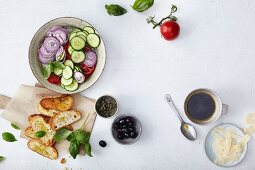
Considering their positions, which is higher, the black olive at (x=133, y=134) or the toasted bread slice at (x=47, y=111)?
the black olive at (x=133, y=134)

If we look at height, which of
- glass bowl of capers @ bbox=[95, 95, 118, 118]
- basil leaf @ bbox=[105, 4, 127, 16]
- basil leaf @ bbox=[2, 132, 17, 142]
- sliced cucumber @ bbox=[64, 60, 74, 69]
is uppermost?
basil leaf @ bbox=[105, 4, 127, 16]

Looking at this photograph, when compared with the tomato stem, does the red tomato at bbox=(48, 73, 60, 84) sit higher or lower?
lower

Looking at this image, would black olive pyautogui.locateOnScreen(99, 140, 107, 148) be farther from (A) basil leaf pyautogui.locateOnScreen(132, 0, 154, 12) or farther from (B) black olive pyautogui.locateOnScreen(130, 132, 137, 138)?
(A) basil leaf pyautogui.locateOnScreen(132, 0, 154, 12)

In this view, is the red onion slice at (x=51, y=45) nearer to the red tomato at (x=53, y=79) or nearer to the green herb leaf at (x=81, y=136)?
the red tomato at (x=53, y=79)

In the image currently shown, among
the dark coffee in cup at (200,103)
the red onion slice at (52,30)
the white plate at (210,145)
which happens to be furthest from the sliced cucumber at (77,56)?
the white plate at (210,145)

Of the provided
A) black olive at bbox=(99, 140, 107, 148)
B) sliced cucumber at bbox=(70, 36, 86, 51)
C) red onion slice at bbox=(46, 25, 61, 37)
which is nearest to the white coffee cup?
black olive at bbox=(99, 140, 107, 148)

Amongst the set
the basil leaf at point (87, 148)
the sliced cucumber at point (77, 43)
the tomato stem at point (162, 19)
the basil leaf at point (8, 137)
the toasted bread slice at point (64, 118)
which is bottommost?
the basil leaf at point (8, 137)

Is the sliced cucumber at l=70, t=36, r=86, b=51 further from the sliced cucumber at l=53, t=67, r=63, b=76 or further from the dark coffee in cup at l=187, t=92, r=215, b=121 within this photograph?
the dark coffee in cup at l=187, t=92, r=215, b=121
